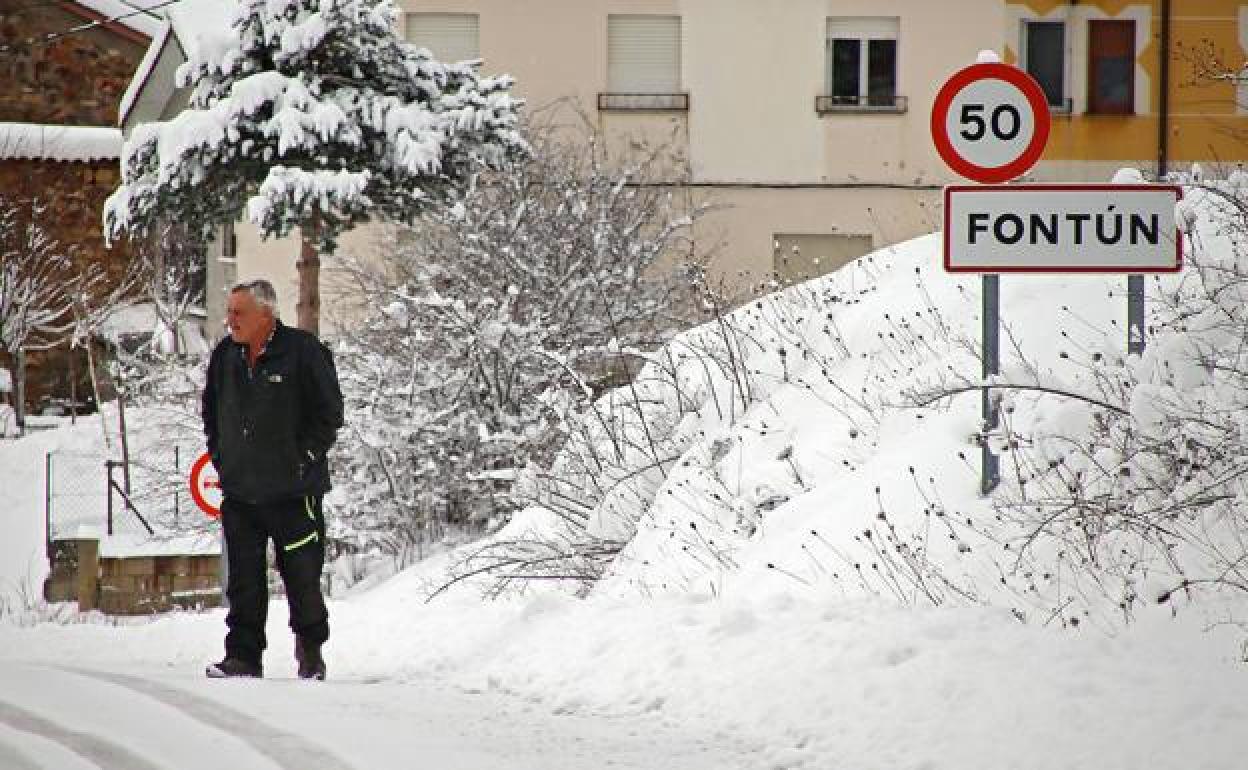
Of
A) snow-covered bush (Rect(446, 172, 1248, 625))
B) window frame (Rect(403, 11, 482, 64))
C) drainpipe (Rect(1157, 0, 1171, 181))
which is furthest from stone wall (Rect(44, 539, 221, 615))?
drainpipe (Rect(1157, 0, 1171, 181))

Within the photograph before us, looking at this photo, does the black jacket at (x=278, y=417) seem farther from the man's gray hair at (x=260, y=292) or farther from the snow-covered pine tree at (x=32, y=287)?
the snow-covered pine tree at (x=32, y=287)

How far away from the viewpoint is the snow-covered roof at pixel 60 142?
3397 centimetres

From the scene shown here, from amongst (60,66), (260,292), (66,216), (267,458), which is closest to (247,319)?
(260,292)

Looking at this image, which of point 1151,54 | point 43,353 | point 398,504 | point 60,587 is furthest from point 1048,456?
point 43,353

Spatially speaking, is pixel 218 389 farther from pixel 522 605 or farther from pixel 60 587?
pixel 60 587

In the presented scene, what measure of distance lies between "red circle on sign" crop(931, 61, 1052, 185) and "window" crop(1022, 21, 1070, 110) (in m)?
20.9

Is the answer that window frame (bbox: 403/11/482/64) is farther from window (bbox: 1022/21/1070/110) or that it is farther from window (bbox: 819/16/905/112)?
window (bbox: 1022/21/1070/110)

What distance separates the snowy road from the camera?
6.51 m

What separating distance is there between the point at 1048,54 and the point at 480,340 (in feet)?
45.7

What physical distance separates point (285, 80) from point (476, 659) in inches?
419

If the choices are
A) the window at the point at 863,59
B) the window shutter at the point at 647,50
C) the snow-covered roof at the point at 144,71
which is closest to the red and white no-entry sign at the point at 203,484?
the window shutter at the point at 647,50

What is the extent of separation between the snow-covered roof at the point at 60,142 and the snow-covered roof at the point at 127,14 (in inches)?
98.3

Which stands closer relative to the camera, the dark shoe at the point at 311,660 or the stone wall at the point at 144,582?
the dark shoe at the point at 311,660

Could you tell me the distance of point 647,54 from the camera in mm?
28312
